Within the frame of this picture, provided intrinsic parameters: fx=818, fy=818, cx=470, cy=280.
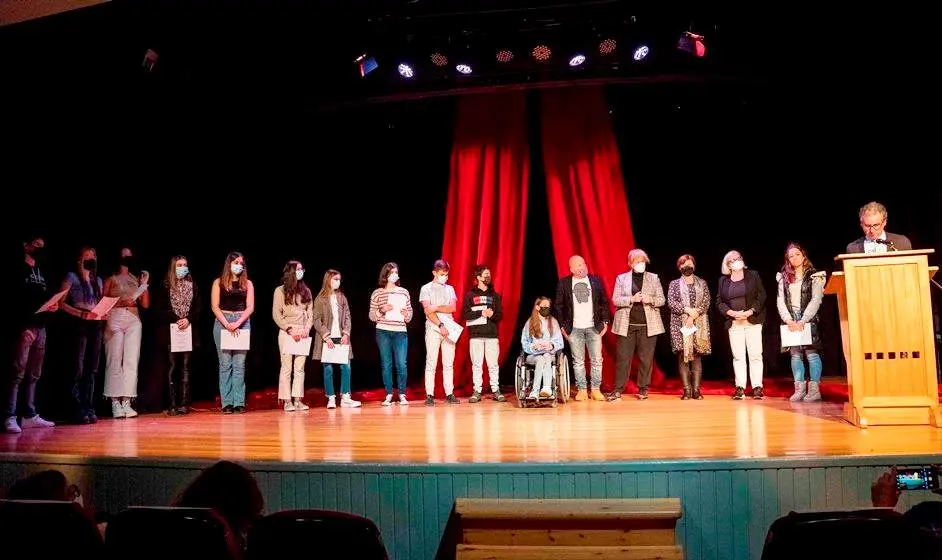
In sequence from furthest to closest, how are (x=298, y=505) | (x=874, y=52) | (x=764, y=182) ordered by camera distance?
(x=764, y=182) < (x=874, y=52) < (x=298, y=505)

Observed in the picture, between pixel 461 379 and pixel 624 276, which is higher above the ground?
pixel 624 276

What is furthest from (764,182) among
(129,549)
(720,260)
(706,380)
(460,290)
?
(129,549)

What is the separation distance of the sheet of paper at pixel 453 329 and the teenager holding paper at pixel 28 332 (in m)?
3.68

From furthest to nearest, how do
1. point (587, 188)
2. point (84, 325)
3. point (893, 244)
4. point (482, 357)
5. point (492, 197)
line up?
point (492, 197), point (587, 188), point (482, 357), point (84, 325), point (893, 244)

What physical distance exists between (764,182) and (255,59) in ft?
20.2

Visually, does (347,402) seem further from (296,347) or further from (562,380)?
(562,380)

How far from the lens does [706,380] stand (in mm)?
10211

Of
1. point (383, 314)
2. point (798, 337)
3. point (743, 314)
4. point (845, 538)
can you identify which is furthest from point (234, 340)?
point (845, 538)

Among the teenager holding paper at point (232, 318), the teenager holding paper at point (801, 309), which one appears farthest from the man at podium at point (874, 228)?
the teenager holding paper at point (232, 318)

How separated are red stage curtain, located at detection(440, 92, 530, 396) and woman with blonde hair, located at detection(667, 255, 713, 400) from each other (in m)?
1.96

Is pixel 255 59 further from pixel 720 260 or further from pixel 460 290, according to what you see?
pixel 720 260

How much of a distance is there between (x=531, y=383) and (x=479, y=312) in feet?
3.35

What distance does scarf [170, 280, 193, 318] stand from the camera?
7855mm

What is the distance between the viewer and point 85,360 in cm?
729
